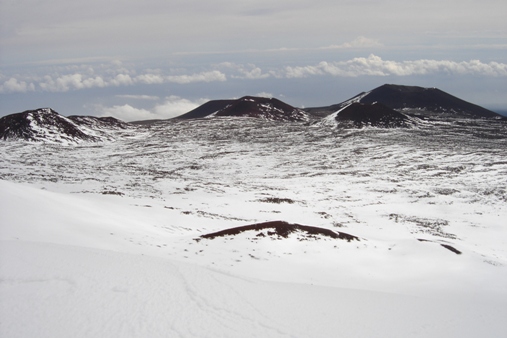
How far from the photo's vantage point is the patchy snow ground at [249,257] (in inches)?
469

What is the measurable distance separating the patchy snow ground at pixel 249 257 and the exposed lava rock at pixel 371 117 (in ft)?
161

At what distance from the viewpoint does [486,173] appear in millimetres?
51938

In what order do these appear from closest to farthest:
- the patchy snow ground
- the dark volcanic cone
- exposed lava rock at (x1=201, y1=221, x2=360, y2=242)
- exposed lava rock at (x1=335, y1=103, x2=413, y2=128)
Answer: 1. the patchy snow ground
2. exposed lava rock at (x1=201, y1=221, x2=360, y2=242)
3. exposed lava rock at (x1=335, y1=103, x2=413, y2=128)
4. the dark volcanic cone

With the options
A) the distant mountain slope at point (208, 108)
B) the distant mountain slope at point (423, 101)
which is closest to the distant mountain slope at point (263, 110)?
the distant mountain slope at point (423, 101)

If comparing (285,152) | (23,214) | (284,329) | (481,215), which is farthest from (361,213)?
(285,152)

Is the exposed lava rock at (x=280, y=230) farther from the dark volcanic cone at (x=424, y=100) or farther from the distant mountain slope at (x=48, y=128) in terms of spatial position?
the dark volcanic cone at (x=424, y=100)

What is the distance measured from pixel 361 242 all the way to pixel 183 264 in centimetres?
1254

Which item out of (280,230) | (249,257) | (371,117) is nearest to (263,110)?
(371,117)

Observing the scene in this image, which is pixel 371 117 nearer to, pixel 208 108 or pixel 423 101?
pixel 423 101

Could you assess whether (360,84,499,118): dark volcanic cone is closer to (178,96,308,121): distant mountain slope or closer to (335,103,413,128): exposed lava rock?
(335,103,413,128): exposed lava rock

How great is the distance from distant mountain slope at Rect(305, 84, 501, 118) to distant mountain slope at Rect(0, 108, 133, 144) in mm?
88513

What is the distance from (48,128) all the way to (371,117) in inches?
3308

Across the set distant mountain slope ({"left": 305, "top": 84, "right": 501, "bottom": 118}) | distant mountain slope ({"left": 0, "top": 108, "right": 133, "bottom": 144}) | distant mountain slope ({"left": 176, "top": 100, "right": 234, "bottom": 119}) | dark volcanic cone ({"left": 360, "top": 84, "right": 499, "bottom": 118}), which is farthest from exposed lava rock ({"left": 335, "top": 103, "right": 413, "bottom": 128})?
distant mountain slope ({"left": 176, "top": 100, "right": 234, "bottom": 119})

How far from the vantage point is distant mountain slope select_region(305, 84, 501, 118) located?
141m
